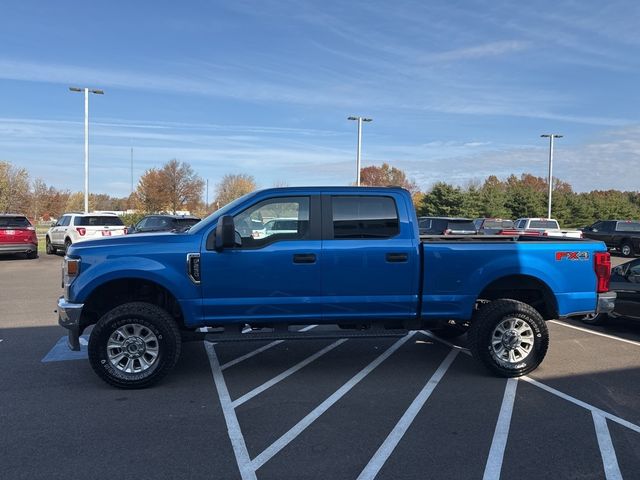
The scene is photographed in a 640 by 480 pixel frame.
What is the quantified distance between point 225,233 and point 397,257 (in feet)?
5.97

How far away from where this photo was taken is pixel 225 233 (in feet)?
17.4

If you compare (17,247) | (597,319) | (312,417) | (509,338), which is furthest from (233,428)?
(17,247)

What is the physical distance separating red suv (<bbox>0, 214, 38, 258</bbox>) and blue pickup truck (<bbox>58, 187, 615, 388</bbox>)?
15847 mm

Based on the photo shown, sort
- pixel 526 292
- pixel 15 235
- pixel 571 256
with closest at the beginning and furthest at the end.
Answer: pixel 571 256 < pixel 526 292 < pixel 15 235

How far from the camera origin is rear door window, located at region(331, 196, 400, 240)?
5738mm

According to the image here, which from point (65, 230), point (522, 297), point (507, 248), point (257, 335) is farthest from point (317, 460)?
point (65, 230)

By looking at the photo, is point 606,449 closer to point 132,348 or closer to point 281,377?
point 281,377

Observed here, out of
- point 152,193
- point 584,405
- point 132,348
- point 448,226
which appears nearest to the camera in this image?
point 584,405

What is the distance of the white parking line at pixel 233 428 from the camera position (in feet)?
12.1

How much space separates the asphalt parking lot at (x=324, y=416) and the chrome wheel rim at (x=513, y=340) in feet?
0.91

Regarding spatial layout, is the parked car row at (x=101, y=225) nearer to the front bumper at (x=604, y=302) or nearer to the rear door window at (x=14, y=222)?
the rear door window at (x=14, y=222)

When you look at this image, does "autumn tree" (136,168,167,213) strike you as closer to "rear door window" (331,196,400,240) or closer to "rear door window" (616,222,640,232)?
"rear door window" (616,222,640,232)

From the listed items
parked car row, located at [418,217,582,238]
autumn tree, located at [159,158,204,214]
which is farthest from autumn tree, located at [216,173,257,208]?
parked car row, located at [418,217,582,238]

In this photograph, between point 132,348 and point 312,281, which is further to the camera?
point 312,281
